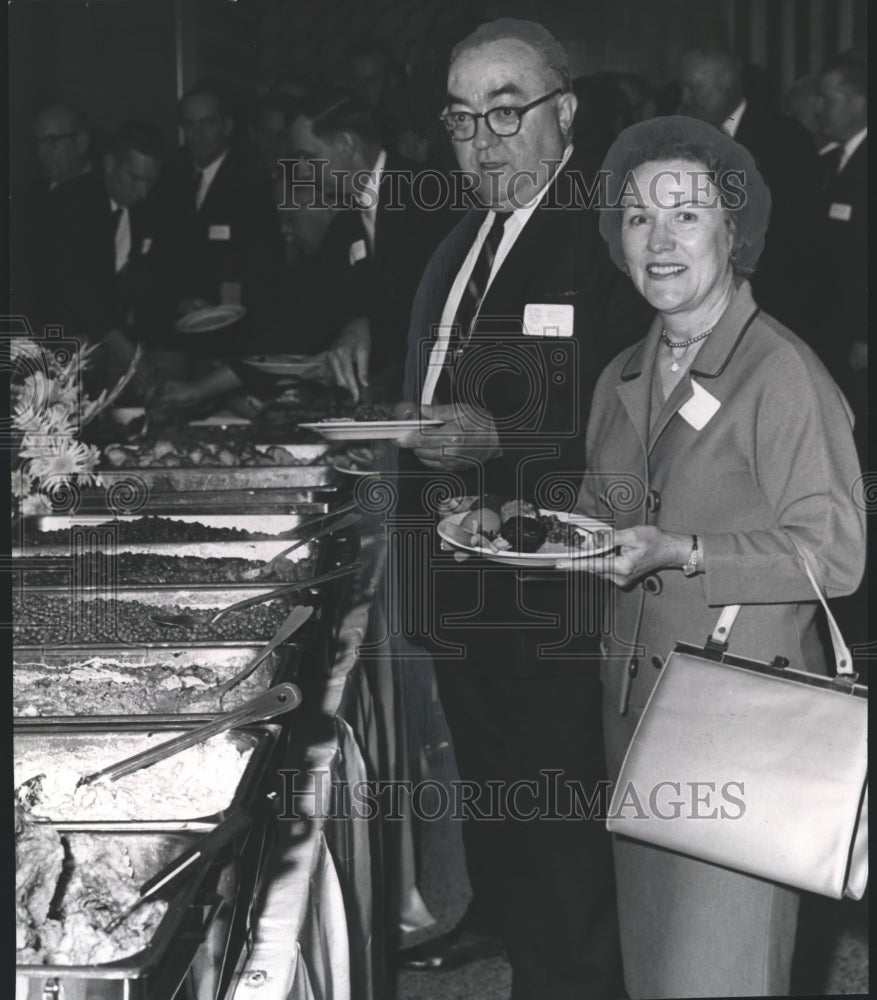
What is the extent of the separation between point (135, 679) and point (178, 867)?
545mm

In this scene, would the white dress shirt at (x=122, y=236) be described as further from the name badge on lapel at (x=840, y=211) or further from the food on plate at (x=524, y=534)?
the name badge on lapel at (x=840, y=211)

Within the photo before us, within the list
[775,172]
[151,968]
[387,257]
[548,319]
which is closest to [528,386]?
[548,319]

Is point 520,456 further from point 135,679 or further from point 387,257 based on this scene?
point 135,679

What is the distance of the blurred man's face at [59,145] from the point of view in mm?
1799

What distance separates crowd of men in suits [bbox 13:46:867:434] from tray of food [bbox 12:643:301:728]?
1.94 feet

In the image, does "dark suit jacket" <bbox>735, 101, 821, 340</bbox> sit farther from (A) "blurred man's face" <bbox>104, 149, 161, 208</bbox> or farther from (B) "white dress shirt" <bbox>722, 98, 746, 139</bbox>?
(A) "blurred man's face" <bbox>104, 149, 161, 208</bbox>

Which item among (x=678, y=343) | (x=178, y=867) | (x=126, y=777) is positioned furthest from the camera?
(x=678, y=343)

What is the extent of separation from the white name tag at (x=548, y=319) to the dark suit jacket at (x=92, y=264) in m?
0.69

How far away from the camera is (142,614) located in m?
1.61

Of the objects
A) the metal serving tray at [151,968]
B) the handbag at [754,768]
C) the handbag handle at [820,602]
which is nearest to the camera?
the metal serving tray at [151,968]

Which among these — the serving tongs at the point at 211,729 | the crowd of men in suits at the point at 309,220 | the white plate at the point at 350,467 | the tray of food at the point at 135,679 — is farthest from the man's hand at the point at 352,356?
the serving tongs at the point at 211,729

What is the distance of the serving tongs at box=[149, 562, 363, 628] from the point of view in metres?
1.55

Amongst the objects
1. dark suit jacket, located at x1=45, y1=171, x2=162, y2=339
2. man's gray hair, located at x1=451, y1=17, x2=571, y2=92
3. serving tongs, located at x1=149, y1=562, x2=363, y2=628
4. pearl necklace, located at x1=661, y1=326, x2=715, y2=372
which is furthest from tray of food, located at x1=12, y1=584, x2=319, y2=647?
man's gray hair, located at x1=451, y1=17, x2=571, y2=92

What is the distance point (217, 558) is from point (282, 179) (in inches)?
30.6
